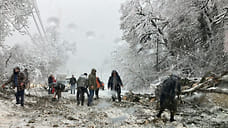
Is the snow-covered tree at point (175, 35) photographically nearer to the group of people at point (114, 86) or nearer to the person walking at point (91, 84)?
the group of people at point (114, 86)

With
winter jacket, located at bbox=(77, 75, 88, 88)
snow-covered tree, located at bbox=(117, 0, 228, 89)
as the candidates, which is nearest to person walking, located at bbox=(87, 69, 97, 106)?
winter jacket, located at bbox=(77, 75, 88, 88)

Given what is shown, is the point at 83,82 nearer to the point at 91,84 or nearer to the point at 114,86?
the point at 91,84

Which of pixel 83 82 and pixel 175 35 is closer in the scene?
pixel 83 82

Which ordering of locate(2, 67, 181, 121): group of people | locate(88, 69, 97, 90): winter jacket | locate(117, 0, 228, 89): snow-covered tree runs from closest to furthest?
locate(2, 67, 181, 121): group of people → locate(88, 69, 97, 90): winter jacket → locate(117, 0, 228, 89): snow-covered tree

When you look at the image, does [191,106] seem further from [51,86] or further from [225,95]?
[51,86]

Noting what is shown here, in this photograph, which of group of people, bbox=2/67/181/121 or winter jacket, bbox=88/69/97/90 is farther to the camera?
winter jacket, bbox=88/69/97/90

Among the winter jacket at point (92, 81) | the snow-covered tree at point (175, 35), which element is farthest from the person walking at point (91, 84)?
the snow-covered tree at point (175, 35)

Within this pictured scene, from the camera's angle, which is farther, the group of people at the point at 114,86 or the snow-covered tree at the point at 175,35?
the snow-covered tree at the point at 175,35

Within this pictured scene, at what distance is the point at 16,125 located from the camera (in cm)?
555

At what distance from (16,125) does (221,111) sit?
653 centimetres

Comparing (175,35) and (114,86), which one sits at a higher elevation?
(175,35)

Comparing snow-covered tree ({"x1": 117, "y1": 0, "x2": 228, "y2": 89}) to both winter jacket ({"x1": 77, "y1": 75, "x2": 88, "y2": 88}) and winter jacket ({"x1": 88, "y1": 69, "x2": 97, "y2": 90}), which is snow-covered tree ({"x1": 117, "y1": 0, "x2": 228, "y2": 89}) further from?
winter jacket ({"x1": 77, "y1": 75, "x2": 88, "y2": 88})

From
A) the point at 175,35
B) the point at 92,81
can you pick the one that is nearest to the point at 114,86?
the point at 92,81

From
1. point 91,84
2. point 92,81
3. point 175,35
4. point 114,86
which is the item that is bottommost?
point 114,86
